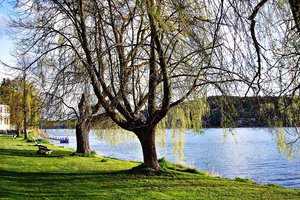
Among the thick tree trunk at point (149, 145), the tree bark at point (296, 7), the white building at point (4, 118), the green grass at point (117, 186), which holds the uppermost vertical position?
the white building at point (4, 118)

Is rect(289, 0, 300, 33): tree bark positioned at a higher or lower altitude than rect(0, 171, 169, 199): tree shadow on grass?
higher

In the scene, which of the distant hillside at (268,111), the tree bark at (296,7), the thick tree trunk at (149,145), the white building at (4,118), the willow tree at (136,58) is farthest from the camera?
the white building at (4,118)

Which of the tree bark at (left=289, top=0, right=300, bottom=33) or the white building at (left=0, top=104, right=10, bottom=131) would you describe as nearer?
the tree bark at (left=289, top=0, right=300, bottom=33)

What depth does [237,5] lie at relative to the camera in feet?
12.5

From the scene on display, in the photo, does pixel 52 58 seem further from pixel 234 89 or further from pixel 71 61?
pixel 234 89

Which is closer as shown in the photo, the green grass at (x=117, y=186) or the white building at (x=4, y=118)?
the green grass at (x=117, y=186)

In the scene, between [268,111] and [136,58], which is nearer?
[268,111]

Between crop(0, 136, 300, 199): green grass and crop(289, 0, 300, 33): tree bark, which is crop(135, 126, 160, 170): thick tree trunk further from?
crop(289, 0, 300, 33): tree bark

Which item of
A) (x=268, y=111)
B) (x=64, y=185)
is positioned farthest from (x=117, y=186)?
(x=268, y=111)

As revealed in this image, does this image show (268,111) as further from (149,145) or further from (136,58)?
(149,145)

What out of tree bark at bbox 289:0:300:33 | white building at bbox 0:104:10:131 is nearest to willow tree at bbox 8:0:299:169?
tree bark at bbox 289:0:300:33

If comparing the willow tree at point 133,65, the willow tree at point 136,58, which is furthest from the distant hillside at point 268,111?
the willow tree at point 133,65

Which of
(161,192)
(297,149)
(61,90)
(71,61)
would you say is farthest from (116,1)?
(297,149)

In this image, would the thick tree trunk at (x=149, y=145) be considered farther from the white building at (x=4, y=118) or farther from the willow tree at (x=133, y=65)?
the white building at (x=4, y=118)
